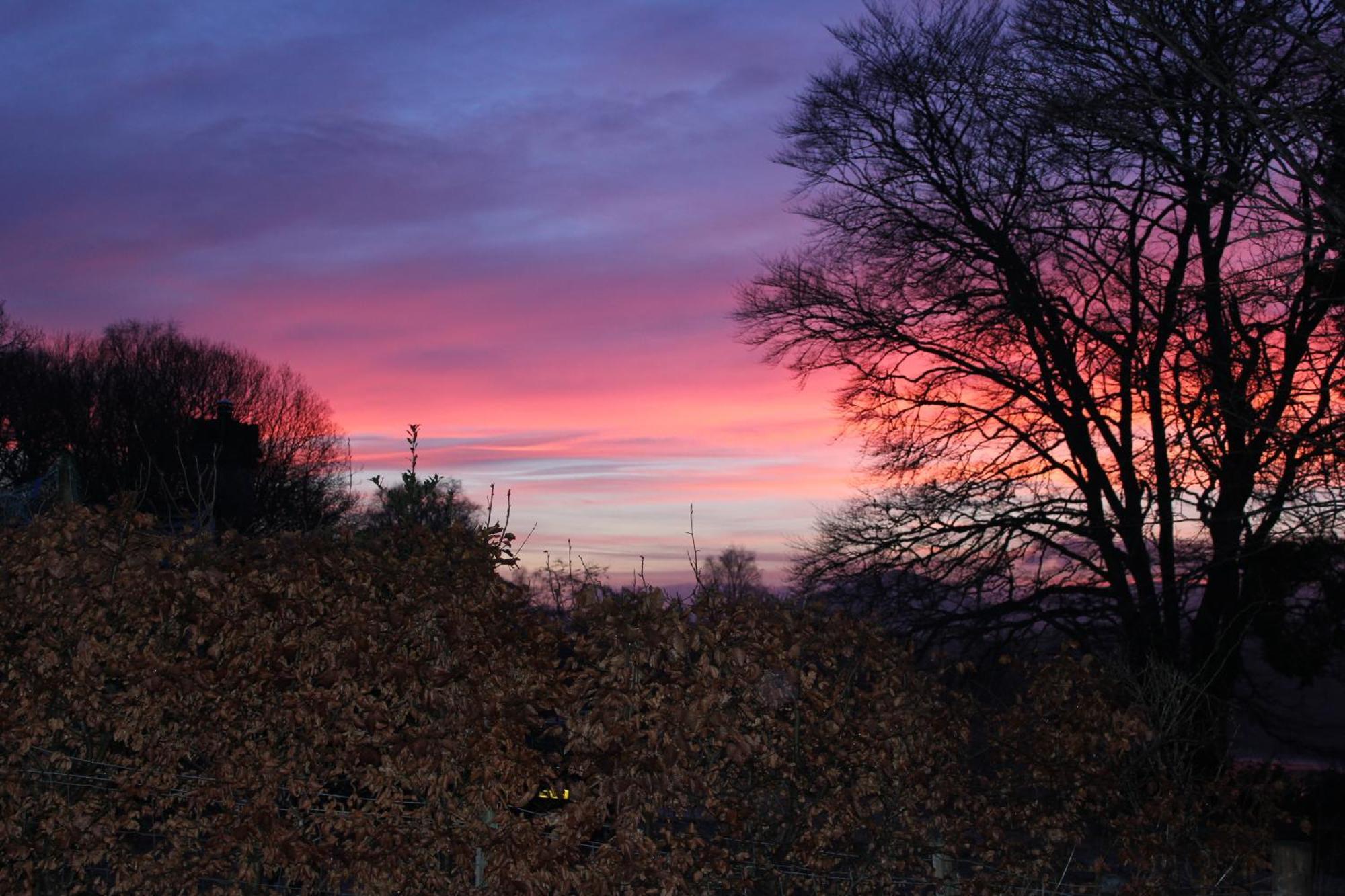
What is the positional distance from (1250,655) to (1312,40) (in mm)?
12679

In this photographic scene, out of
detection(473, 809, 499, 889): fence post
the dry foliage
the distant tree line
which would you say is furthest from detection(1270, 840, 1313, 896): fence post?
the distant tree line

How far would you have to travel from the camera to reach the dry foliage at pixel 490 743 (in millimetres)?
5758

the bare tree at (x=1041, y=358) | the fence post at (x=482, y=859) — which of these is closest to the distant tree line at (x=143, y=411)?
the bare tree at (x=1041, y=358)

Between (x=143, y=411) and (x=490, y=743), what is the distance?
146ft

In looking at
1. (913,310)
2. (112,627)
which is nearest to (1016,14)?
(913,310)

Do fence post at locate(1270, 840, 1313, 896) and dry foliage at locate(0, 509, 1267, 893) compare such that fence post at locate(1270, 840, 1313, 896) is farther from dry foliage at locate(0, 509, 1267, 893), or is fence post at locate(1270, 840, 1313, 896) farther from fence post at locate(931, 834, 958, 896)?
fence post at locate(931, 834, 958, 896)

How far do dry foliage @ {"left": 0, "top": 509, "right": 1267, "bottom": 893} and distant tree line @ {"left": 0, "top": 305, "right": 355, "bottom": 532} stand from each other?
3607 centimetres

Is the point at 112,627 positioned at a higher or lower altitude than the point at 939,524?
lower

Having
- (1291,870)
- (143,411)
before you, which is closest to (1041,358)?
Result: (1291,870)

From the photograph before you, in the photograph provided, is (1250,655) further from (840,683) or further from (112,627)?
(112,627)

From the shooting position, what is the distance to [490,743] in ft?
19.1

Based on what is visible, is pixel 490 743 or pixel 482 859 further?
pixel 482 859

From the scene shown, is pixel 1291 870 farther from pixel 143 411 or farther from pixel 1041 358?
pixel 143 411

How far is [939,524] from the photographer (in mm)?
17891
